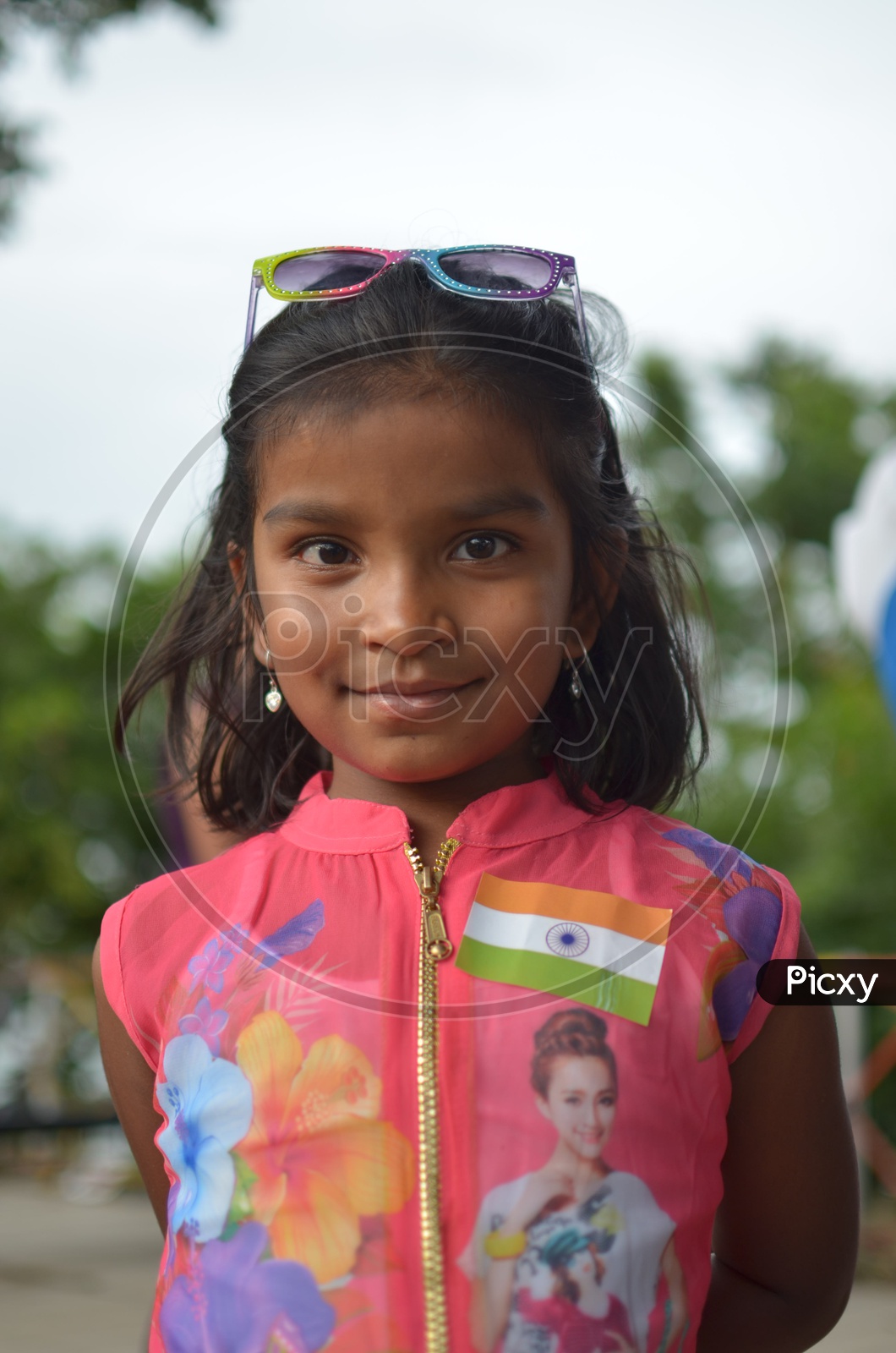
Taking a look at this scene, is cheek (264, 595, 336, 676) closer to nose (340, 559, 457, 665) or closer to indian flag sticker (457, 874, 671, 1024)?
nose (340, 559, 457, 665)

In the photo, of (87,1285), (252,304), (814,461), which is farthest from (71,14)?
(814,461)

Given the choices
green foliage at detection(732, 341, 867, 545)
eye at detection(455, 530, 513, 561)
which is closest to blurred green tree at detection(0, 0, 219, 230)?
eye at detection(455, 530, 513, 561)

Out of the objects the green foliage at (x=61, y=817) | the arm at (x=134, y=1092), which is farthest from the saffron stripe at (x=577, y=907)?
the green foliage at (x=61, y=817)

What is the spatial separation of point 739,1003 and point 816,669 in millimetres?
7108

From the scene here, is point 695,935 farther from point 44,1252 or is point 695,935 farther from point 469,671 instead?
point 44,1252

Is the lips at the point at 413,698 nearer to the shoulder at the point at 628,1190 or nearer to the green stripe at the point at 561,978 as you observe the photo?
the green stripe at the point at 561,978

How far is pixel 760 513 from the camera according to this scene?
30.2 feet

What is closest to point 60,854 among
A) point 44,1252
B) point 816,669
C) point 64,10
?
point 44,1252

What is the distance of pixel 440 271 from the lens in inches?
43.5

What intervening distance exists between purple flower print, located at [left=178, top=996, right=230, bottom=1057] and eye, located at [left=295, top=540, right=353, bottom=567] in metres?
0.35

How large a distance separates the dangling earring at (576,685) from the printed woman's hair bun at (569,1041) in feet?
1.00

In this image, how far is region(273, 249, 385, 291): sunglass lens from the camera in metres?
1.13

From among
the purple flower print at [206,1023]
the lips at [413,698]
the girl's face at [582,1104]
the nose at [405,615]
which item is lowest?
the girl's face at [582,1104]

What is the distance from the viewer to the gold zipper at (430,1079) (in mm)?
930
